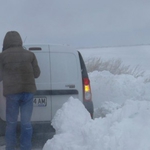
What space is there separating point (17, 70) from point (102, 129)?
1599 millimetres

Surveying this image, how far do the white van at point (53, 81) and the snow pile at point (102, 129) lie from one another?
33 cm

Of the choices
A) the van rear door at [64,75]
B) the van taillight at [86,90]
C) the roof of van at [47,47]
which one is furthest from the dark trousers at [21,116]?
the van taillight at [86,90]

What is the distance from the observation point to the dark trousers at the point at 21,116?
700 cm

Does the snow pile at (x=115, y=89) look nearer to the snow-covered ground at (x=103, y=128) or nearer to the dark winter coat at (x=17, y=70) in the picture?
the snow-covered ground at (x=103, y=128)

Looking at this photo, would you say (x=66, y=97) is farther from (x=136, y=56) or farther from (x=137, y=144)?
Result: (x=136, y=56)

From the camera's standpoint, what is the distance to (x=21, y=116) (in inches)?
279

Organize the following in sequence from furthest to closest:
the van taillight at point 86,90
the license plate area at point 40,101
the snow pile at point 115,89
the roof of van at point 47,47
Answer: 1. the snow pile at point 115,89
2. the van taillight at point 86,90
3. the roof of van at point 47,47
4. the license plate area at point 40,101

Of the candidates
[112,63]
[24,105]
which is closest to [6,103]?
[24,105]

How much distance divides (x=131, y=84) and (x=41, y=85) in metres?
7.24

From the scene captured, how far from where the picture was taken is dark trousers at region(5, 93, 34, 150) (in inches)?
276

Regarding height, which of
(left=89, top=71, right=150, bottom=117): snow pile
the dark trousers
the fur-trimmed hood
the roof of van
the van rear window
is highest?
the fur-trimmed hood

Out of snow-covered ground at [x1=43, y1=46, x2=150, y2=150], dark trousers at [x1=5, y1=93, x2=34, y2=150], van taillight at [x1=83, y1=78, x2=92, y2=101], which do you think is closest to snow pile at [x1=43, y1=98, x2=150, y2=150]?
snow-covered ground at [x1=43, y1=46, x2=150, y2=150]

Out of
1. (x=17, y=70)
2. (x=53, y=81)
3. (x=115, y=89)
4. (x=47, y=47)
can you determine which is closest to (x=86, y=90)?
(x=53, y=81)

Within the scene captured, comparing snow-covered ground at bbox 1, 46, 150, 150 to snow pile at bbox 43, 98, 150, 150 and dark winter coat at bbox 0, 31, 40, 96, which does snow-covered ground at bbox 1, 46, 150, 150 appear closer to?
snow pile at bbox 43, 98, 150, 150
